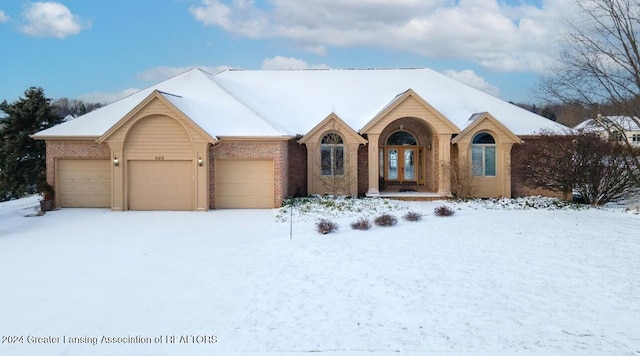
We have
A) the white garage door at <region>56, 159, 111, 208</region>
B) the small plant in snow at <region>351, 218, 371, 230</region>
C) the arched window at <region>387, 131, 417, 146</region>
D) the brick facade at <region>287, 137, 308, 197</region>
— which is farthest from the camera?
the arched window at <region>387, 131, 417, 146</region>

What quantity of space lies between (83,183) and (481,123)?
16.6m

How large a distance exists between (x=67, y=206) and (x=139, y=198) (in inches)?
127

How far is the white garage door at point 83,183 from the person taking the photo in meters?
18.4

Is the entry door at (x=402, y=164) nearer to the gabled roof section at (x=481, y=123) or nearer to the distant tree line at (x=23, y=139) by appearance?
the gabled roof section at (x=481, y=123)

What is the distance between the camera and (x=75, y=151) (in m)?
18.3

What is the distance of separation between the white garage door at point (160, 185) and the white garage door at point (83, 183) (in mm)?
1485

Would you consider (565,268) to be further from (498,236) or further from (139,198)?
(139,198)

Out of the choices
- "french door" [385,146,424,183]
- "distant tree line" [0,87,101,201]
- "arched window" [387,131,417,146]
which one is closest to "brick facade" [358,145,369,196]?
"french door" [385,146,424,183]

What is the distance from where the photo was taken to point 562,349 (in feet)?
18.8

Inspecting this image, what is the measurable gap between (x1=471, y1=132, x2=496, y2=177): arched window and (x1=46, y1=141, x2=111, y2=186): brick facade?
15.3 meters

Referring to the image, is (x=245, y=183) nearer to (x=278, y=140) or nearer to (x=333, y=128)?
(x=278, y=140)

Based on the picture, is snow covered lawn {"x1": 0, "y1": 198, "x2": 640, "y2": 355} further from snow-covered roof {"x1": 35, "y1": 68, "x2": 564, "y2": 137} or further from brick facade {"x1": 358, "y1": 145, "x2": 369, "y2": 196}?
brick facade {"x1": 358, "y1": 145, "x2": 369, "y2": 196}

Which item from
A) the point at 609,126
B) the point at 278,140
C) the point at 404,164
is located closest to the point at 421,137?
the point at 404,164

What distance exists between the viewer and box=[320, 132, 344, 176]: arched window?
19984mm
